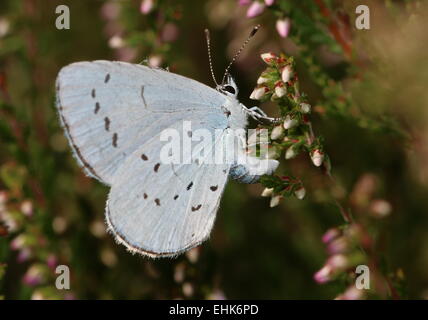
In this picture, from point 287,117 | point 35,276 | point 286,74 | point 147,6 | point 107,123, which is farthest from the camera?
point 35,276

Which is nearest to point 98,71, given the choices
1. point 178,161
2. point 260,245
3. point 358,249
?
point 178,161

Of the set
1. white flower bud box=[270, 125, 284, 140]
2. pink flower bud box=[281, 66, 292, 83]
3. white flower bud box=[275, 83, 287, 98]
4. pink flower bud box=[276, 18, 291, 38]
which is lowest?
white flower bud box=[270, 125, 284, 140]

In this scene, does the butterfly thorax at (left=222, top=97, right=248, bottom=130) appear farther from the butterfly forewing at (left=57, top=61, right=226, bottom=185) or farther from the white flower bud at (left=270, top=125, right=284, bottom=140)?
the white flower bud at (left=270, top=125, right=284, bottom=140)

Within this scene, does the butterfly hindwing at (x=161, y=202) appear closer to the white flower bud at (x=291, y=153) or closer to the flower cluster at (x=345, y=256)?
the white flower bud at (x=291, y=153)

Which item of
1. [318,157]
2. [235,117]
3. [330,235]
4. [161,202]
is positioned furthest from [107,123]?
[330,235]

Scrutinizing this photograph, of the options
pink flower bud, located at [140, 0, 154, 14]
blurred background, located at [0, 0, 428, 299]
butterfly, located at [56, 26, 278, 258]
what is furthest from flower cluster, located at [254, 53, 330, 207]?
pink flower bud, located at [140, 0, 154, 14]

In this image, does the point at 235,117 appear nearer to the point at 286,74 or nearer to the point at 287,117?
the point at 287,117
